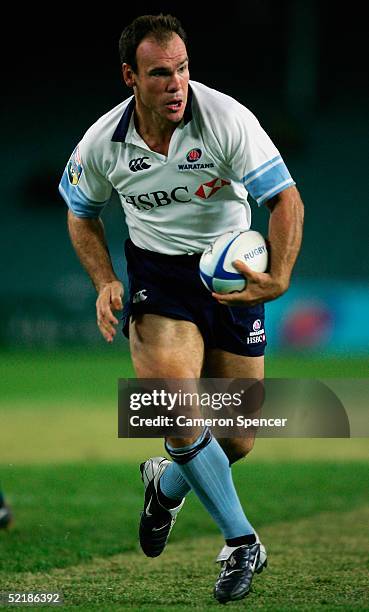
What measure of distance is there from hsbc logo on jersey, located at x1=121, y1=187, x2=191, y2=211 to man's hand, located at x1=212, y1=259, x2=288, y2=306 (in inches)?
19.1

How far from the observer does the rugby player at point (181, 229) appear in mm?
3693

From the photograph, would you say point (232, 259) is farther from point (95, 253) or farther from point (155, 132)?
point (95, 253)

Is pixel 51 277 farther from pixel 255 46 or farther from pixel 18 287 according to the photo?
pixel 255 46

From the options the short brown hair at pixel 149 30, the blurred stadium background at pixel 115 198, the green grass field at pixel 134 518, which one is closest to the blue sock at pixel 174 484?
the green grass field at pixel 134 518

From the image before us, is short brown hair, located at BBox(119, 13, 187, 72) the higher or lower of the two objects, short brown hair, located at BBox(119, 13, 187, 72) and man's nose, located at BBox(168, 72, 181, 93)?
the higher

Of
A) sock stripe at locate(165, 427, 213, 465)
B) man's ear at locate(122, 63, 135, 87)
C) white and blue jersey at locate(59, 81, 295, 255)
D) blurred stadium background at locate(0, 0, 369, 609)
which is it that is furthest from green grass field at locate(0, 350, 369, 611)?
man's ear at locate(122, 63, 135, 87)

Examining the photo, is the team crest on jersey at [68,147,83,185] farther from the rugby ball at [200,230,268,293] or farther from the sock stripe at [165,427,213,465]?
the sock stripe at [165,427,213,465]

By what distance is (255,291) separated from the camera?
11.9ft

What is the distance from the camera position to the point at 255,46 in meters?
20.0

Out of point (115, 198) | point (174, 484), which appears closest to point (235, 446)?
point (174, 484)

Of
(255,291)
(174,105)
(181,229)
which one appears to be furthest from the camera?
(181,229)

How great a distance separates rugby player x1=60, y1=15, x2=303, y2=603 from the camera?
3693mm

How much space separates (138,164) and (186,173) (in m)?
0.19

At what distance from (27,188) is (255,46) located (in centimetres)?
533
